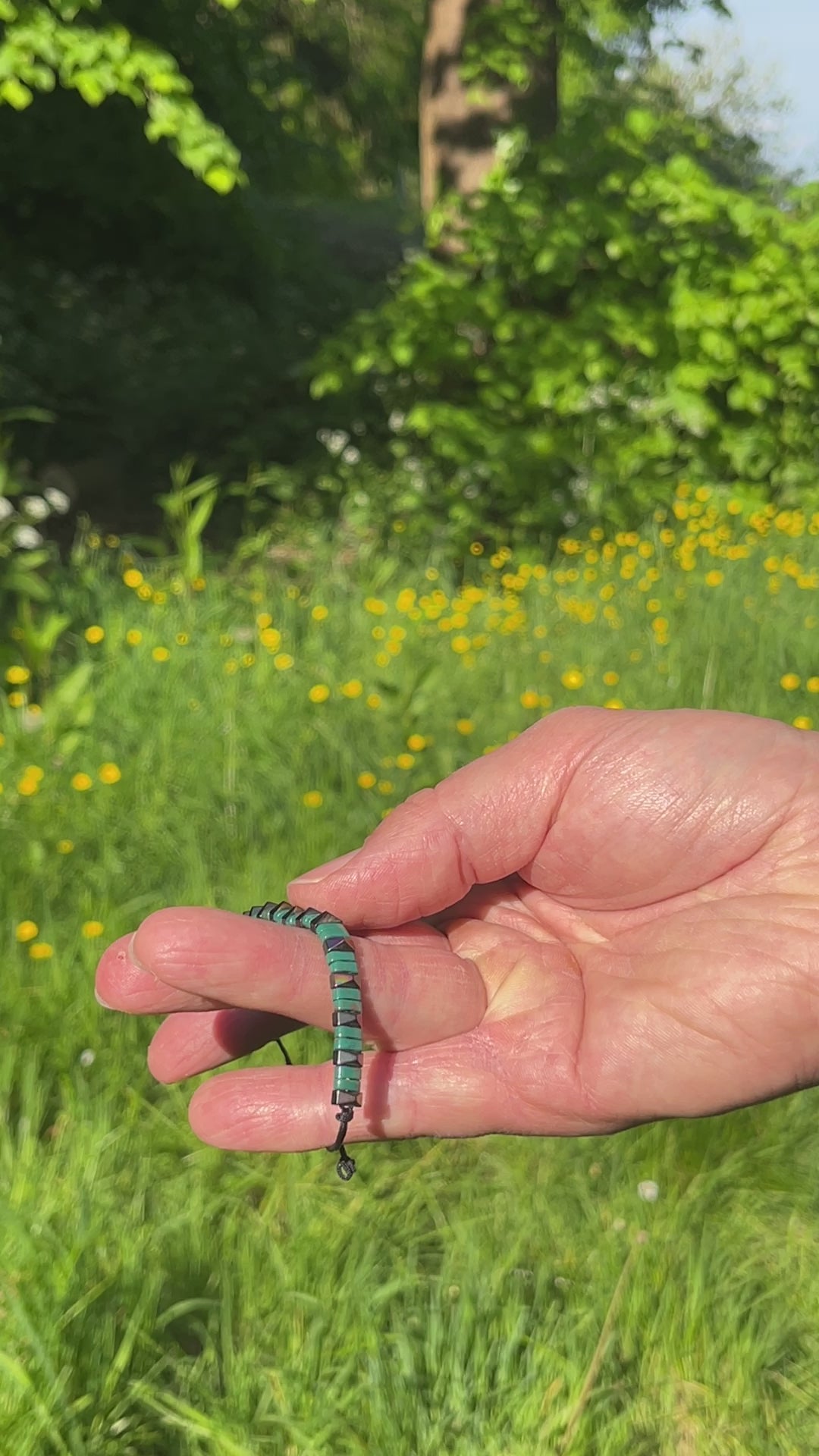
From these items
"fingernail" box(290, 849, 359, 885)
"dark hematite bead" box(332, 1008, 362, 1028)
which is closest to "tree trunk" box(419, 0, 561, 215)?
"fingernail" box(290, 849, 359, 885)

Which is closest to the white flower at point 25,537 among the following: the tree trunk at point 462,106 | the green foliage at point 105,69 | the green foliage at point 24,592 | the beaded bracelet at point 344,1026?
the green foliage at point 24,592

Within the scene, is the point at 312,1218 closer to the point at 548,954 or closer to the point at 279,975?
the point at 548,954

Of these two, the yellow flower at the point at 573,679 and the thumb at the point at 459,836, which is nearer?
the thumb at the point at 459,836

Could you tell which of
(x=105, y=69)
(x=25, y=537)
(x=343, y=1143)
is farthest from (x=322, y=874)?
(x=105, y=69)

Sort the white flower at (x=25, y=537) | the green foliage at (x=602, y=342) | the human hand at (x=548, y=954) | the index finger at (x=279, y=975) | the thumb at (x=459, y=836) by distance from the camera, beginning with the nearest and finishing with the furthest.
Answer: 1. the index finger at (x=279, y=975)
2. the human hand at (x=548, y=954)
3. the thumb at (x=459, y=836)
4. the white flower at (x=25, y=537)
5. the green foliage at (x=602, y=342)

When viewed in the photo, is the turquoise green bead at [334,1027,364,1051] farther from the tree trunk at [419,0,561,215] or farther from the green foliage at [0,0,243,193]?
the tree trunk at [419,0,561,215]

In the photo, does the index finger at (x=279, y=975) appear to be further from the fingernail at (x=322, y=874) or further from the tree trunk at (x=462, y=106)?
the tree trunk at (x=462, y=106)
